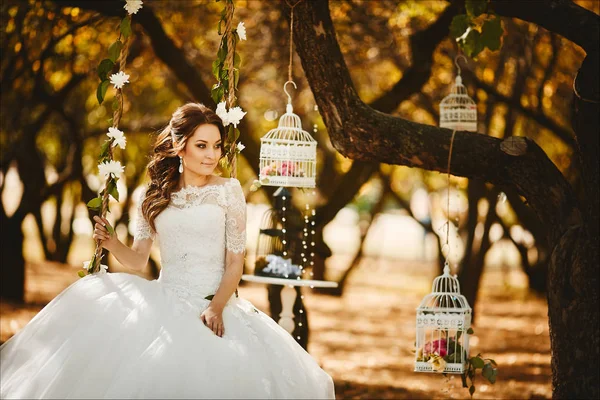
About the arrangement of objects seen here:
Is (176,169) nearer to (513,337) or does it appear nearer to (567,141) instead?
(567,141)

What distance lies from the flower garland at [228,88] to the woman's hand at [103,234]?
0.74m

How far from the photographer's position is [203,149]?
15.5ft

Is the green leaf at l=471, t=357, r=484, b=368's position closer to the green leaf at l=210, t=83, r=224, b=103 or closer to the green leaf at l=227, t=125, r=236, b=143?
the green leaf at l=227, t=125, r=236, b=143

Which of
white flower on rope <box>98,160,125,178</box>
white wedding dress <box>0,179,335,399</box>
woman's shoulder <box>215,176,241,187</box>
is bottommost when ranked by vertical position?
white wedding dress <box>0,179,335,399</box>

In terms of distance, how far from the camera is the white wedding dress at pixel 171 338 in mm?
3920

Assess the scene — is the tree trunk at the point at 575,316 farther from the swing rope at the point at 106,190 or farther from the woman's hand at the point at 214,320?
the swing rope at the point at 106,190

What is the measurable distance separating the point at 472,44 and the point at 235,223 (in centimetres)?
156

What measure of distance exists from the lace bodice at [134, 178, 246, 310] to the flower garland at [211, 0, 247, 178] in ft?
0.57

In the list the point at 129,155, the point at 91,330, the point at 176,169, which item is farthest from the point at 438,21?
the point at 129,155

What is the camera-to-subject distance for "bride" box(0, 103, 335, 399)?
12.9ft

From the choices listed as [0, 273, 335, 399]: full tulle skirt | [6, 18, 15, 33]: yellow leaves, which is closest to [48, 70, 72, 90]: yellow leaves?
[6, 18, 15, 33]: yellow leaves

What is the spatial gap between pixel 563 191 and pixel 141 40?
8546mm

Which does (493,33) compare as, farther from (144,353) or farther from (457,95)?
(457,95)

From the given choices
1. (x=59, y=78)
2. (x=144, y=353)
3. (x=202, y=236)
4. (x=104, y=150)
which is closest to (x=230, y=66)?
(x=104, y=150)
